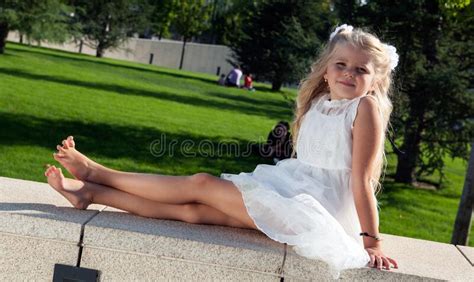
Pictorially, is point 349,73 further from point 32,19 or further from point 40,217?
point 32,19

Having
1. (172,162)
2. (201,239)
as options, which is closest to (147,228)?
(201,239)

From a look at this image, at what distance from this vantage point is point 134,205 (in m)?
3.86

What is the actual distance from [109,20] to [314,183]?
4013 centimetres

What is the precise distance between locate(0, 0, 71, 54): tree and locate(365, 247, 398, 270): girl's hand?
23.7 meters

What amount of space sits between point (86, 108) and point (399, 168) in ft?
19.9

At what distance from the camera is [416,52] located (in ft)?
37.9

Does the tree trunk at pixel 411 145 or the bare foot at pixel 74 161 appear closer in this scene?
the bare foot at pixel 74 161

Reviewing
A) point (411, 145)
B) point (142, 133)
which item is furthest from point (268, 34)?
point (411, 145)

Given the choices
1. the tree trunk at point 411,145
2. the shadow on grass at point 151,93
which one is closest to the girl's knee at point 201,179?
the tree trunk at point 411,145

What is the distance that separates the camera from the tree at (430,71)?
1127cm

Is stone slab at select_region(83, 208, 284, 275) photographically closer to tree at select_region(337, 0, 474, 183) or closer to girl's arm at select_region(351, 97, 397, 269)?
girl's arm at select_region(351, 97, 397, 269)

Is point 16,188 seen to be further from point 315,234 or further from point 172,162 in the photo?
point 172,162

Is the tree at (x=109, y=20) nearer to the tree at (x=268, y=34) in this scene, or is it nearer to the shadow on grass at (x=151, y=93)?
the tree at (x=268, y=34)

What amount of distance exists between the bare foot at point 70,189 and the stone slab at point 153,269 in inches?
16.4
